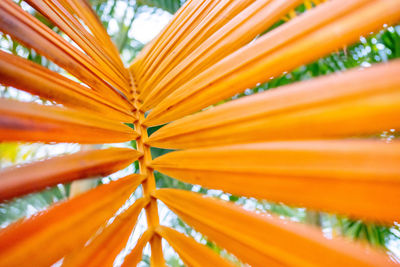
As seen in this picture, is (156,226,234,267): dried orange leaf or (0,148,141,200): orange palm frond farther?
(156,226,234,267): dried orange leaf

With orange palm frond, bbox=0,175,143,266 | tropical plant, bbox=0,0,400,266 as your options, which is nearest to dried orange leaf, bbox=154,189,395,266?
tropical plant, bbox=0,0,400,266

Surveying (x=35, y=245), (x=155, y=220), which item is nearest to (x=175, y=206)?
(x=155, y=220)

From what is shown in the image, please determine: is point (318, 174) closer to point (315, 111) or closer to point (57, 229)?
point (315, 111)

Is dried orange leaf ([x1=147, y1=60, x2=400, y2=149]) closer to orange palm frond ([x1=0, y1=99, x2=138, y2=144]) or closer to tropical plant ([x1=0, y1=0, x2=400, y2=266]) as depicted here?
tropical plant ([x1=0, y1=0, x2=400, y2=266])

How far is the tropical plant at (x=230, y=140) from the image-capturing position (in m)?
0.21

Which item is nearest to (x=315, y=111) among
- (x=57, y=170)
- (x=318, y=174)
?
(x=318, y=174)

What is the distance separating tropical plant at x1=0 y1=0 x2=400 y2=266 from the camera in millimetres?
212

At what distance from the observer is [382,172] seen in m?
0.20

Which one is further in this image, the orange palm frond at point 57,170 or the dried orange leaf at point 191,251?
the dried orange leaf at point 191,251

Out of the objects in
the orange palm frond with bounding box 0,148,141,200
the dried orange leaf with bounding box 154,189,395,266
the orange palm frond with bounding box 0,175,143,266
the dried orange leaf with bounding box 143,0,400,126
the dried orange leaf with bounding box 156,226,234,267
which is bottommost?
the dried orange leaf with bounding box 156,226,234,267

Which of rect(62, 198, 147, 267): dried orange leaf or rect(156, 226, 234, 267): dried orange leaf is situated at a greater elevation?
rect(62, 198, 147, 267): dried orange leaf

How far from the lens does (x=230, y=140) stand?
30cm

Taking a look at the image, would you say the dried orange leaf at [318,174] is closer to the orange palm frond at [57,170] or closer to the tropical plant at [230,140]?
the tropical plant at [230,140]

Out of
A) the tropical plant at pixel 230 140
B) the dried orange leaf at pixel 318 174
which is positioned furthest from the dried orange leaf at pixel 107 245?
the dried orange leaf at pixel 318 174
